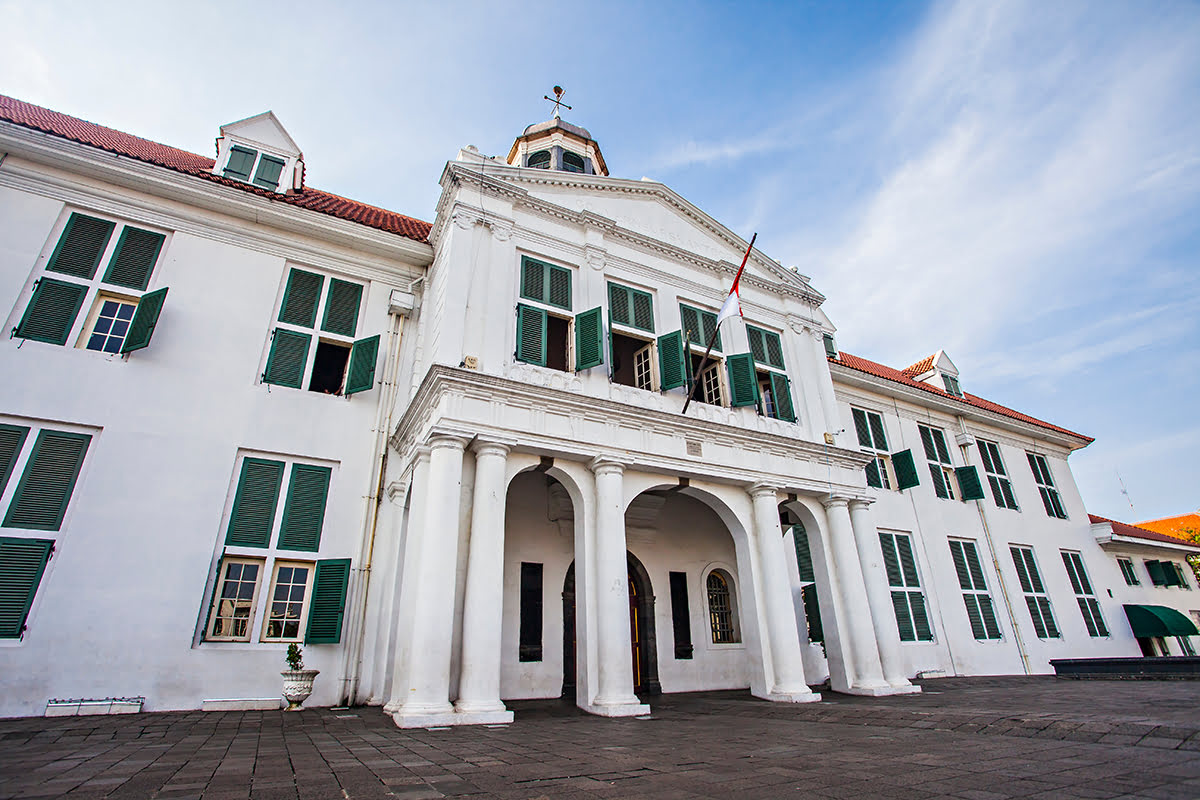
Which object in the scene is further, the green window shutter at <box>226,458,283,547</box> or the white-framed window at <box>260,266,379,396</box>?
the white-framed window at <box>260,266,379,396</box>

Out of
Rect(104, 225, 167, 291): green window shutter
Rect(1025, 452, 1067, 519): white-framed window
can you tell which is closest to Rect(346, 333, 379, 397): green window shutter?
Rect(104, 225, 167, 291): green window shutter

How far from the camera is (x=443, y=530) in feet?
24.7

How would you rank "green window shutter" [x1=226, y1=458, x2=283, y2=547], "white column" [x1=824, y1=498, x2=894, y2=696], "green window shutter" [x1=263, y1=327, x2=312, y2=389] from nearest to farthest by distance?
"green window shutter" [x1=226, y1=458, x2=283, y2=547] < "green window shutter" [x1=263, y1=327, x2=312, y2=389] < "white column" [x1=824, y1=498, x2=894, y2=696]

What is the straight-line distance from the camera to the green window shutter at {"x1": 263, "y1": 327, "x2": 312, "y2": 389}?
9.65m

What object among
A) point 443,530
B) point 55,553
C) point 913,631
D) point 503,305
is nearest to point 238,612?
point 55,553

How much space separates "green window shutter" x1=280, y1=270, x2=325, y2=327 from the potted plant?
5.47m

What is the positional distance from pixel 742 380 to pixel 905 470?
724cm

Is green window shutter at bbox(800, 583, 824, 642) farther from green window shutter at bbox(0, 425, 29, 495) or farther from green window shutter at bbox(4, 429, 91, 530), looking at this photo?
green window shutter at bbox(0, 425, 29, 495)

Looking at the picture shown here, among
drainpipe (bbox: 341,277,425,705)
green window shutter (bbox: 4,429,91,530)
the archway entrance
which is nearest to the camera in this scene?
green window shutter (bbox: 4,429,91,530)

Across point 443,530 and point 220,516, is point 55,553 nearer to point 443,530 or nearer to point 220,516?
point 220,516

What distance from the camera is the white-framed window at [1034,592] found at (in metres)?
16.1

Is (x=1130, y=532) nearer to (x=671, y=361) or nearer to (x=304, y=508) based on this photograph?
(x=671, y=361)

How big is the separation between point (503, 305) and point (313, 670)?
20.3ft

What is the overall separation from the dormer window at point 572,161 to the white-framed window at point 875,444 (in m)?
10.4
